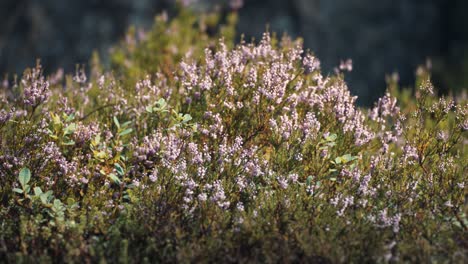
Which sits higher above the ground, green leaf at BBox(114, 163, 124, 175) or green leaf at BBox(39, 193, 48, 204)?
green leaf at BBox(114, 163, 124, 175)

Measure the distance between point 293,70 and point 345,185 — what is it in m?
1.22

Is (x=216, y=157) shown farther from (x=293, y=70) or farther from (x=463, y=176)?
(x=463, y=176)

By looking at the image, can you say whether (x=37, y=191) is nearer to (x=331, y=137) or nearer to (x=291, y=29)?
(x=331, y=137)

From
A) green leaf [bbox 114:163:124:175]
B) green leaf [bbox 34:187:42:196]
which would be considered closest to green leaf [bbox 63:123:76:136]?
green leaf [bbox 114:163:124:175]

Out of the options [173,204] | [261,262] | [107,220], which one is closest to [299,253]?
[261,262]

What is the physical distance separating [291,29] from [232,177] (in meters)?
7.69

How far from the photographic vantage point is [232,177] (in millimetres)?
3895

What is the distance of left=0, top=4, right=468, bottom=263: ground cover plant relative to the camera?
3.39 meters

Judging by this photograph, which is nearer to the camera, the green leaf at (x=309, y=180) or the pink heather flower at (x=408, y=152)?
the green leaf at (x=309, y=180)

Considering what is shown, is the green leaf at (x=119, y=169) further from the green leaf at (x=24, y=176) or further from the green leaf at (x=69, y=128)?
the green leaf at (x=24, y=176)

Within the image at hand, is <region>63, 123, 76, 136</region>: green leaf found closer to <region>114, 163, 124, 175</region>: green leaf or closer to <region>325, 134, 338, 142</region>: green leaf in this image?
<region>114, 163, 124, 175</region>: green leaf

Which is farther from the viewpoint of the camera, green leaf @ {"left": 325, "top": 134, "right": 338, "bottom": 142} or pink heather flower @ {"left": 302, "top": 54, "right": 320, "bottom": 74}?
pink heather flower @ {"left": 302, "top": 54, "right": 320, "bottom": 74}

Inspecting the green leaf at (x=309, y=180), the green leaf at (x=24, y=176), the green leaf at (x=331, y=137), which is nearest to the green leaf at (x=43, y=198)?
the green leaf at (x=24, y=176)

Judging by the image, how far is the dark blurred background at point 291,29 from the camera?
11242 millimetres
